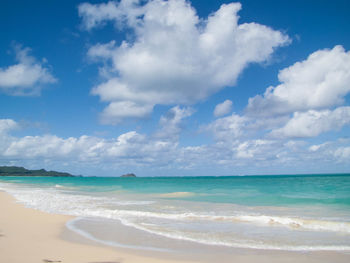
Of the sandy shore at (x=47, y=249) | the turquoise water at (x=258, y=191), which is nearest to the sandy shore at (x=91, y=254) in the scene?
the sandy shore at (x=47, y=249)

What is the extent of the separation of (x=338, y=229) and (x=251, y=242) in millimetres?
5119

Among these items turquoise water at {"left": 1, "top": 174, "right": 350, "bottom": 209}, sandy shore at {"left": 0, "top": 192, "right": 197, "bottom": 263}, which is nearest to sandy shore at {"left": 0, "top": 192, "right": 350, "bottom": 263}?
sandy shore at {"left": 0, "top": 192, "right": 197, "bottom": 263}

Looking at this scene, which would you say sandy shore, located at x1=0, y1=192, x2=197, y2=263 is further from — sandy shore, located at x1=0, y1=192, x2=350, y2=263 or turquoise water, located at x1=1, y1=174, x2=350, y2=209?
turquoise water, located at x1=1, y1=174, x2=350, y2=209

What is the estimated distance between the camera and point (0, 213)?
1435 cm

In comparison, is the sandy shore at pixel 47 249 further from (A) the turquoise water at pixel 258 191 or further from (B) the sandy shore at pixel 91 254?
(A) the turquoise water at pixel 258 191

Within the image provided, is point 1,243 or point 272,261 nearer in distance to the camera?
point 272,261

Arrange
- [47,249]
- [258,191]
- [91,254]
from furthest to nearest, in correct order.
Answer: [258,191] < [47,249] < [91,254]

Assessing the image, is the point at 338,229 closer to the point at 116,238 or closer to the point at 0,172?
the point at 116,238

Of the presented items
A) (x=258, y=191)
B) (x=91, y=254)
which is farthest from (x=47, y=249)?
(x=258, y=191)

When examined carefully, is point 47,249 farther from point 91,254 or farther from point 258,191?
point 258,191

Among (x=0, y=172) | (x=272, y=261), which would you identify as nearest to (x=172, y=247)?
(x=272, y=261)

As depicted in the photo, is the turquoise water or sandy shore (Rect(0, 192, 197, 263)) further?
the turquoise water

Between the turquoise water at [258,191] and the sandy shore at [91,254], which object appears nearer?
the sandy shore at [91,254]

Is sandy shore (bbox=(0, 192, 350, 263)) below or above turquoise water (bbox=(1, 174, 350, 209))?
above
